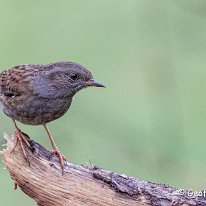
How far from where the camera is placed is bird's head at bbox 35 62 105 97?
7.90 m

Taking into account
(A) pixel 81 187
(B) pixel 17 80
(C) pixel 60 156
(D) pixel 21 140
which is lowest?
(A) pixel 81 187

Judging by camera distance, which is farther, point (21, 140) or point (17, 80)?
point (17, 80)

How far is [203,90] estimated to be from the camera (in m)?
11.9

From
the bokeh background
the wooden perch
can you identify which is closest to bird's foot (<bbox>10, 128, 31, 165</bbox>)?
the wooden perch

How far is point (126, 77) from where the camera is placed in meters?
12.1

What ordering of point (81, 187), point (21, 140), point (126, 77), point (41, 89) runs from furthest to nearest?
1. point (126, 77)
2. point (41, 89)
3. point (21, 140)
4. point (81, 187)

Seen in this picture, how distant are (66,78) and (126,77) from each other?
13.8 ft

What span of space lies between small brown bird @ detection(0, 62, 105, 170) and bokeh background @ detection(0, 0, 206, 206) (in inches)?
22.1

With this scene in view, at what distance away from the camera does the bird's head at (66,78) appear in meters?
7.90

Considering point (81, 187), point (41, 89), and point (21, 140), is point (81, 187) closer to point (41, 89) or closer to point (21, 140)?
point (21, 140)

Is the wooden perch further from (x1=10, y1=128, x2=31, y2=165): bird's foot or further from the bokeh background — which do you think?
the bokeh background

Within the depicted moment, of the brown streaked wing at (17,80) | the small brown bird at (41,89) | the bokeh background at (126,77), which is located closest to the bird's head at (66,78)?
the small brown bird at (41,89)

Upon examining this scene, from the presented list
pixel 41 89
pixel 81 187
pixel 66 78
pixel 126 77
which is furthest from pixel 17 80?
pixel 126 77

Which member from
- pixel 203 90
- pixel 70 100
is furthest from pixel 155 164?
pixel 203 90
